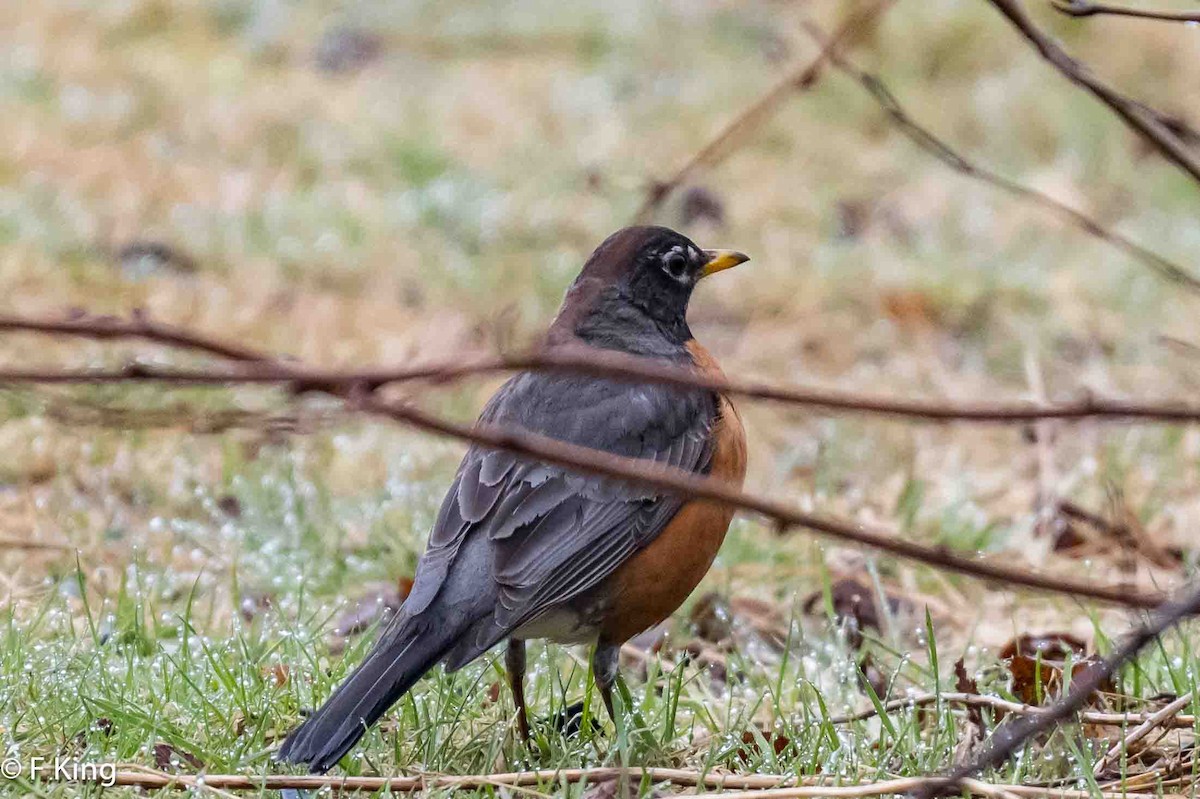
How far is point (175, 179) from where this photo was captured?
8.52 metres

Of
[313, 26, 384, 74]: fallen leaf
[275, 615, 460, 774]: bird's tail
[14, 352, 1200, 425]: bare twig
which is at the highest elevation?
[313, 26, 384, 74]: fallen leaf

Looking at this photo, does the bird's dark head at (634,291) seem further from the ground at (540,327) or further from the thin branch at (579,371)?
the thin branch at (579,371)

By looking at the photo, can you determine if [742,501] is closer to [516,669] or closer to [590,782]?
[590,782]

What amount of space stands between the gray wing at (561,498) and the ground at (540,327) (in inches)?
11.4

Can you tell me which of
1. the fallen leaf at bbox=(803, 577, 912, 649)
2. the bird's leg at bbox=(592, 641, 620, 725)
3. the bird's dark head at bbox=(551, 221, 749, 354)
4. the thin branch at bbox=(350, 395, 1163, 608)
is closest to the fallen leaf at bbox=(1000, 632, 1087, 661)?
the fallen leaf at bbox=(803, 577, 912, 649)

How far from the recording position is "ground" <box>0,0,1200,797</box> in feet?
10.8

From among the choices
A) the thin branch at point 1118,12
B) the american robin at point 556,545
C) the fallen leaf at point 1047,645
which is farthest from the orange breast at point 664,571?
the thin branch at point 1118,12

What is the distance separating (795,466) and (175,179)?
426 centimetres

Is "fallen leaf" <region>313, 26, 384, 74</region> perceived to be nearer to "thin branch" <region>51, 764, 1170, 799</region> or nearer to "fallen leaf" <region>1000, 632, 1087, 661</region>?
"fallen leaf" <region>1000, 632, 1087, 661</region>

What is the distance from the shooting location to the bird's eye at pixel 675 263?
13.9 feet

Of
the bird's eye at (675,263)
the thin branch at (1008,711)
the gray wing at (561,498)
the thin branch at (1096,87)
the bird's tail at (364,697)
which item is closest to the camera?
the thin branch at (1096,87)

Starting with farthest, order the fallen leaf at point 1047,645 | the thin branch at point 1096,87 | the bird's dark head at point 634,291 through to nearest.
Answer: the bird's dark head at point 634,291
the fallen leaf at point 1047,645
the thin branch at point 1096,87

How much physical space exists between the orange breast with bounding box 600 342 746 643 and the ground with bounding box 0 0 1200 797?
0.18 meters

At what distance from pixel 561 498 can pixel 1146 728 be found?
1290 millimetres
